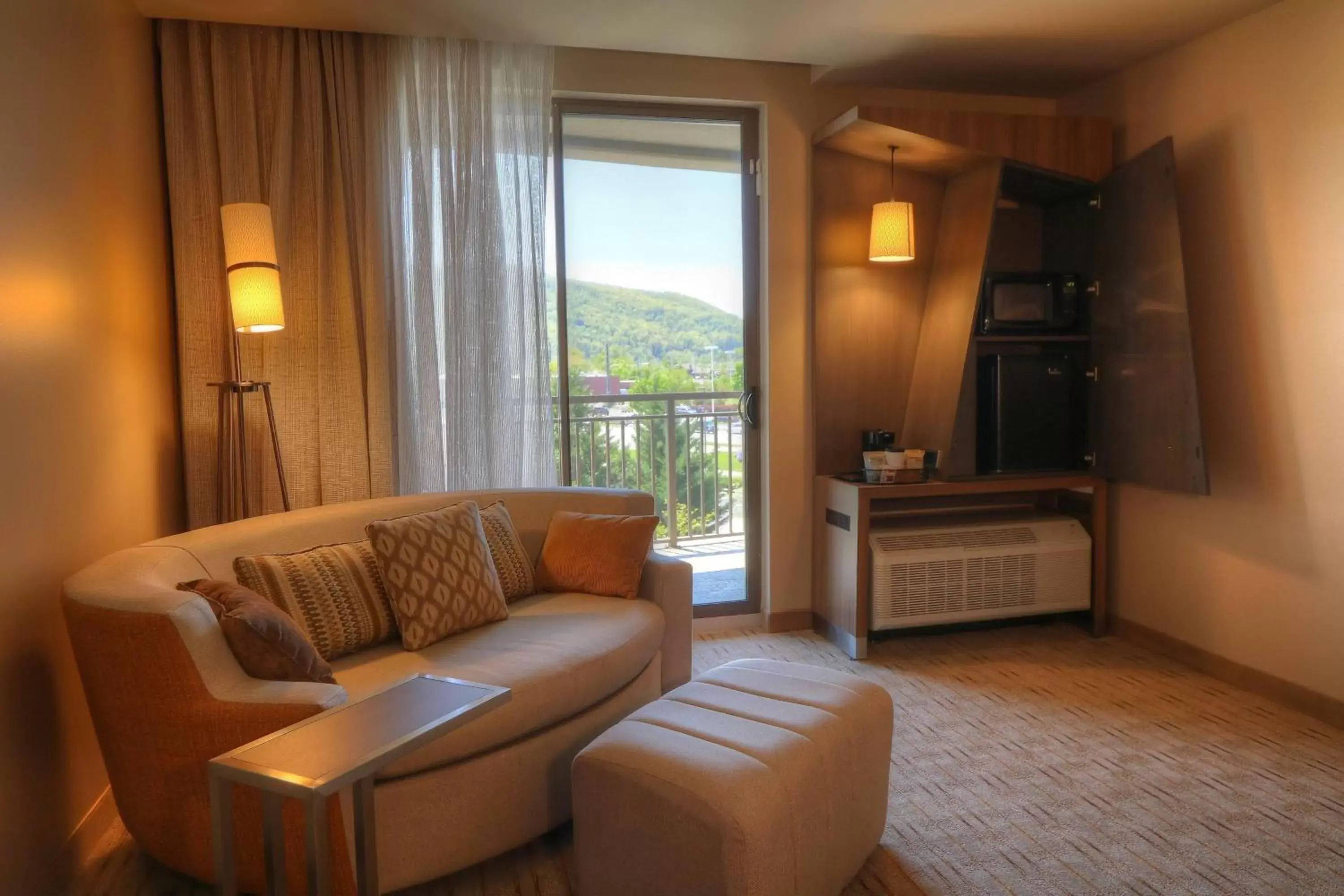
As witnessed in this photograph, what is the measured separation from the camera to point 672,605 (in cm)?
296

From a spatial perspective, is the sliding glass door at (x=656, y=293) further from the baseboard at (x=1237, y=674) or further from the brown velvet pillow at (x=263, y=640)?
the brown velvet pillow at (x=263, y=640)

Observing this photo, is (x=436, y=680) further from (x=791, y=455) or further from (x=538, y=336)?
(x=791, y=455)

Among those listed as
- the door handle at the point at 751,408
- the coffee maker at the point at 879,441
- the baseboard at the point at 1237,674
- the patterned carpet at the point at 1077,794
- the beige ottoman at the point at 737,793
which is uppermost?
the door handle at the point at 751,408

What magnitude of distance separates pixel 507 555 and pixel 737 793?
4.70ft

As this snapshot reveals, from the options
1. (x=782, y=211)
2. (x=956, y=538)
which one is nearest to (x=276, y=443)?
(x=782, y=211)

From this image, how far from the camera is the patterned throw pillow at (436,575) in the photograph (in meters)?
2.46

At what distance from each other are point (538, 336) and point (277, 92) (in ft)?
4.26

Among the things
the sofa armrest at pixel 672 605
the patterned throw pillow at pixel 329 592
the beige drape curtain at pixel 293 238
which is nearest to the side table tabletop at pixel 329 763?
the patterned throw pillow at pixel 329 592

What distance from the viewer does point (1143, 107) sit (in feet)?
12.1

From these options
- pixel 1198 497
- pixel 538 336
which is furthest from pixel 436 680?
pixel 1198 497

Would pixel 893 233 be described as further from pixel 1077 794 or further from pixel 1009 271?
pixel 1077 794

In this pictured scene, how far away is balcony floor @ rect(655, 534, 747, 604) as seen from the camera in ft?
14.1

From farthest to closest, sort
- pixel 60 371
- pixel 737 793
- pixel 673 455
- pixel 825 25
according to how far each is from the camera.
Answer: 1. pixel 673 455
2. pixel 825 25
3. pixel 60 371
4. pixel 737 793

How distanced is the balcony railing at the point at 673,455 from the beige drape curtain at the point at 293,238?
3.22 ft
